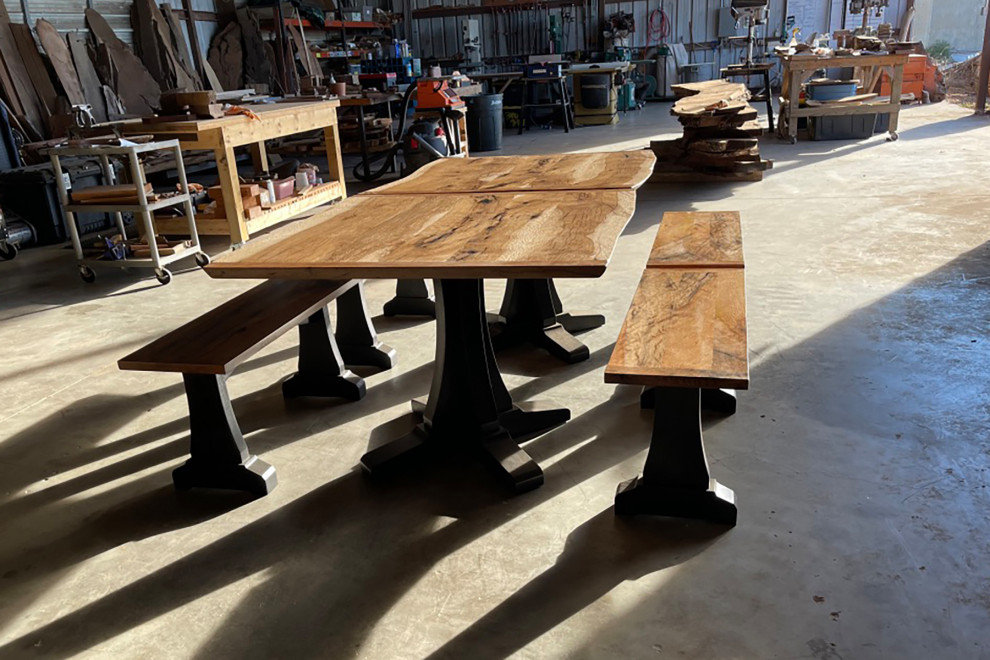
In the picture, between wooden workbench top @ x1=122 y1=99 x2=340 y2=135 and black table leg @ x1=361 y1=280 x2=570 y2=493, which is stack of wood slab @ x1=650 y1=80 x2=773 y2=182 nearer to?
wooden workbench top @ x1=122 y1=99 x2=340 y2=135

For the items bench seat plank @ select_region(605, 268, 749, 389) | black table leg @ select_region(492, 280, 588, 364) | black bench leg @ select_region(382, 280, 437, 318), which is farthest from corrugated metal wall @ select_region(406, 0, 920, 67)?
bench seat plank @ select_region(605, 268, 749, 389)

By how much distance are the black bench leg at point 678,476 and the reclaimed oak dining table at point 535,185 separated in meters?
0.86


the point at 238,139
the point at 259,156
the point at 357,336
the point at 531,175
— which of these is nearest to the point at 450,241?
the point at 531,175

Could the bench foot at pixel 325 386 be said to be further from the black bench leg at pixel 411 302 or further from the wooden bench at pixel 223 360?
the black bench leg at pixel 411 302

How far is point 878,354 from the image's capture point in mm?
2871

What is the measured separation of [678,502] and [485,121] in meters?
7.34

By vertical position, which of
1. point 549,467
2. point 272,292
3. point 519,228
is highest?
point 519,228

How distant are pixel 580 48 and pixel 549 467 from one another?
12999 mm

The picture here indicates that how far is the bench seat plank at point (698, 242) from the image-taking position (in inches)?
95.1

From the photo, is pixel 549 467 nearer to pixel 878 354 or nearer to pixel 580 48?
pixel 878 354

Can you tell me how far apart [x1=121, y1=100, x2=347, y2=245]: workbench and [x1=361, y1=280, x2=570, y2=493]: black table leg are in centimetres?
288

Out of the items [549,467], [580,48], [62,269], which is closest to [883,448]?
[549,467]

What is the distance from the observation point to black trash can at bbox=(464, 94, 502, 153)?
8680mm

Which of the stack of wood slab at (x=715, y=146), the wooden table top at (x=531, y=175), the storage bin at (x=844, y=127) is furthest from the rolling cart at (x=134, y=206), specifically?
the storage bin at (x=844, y=127)
